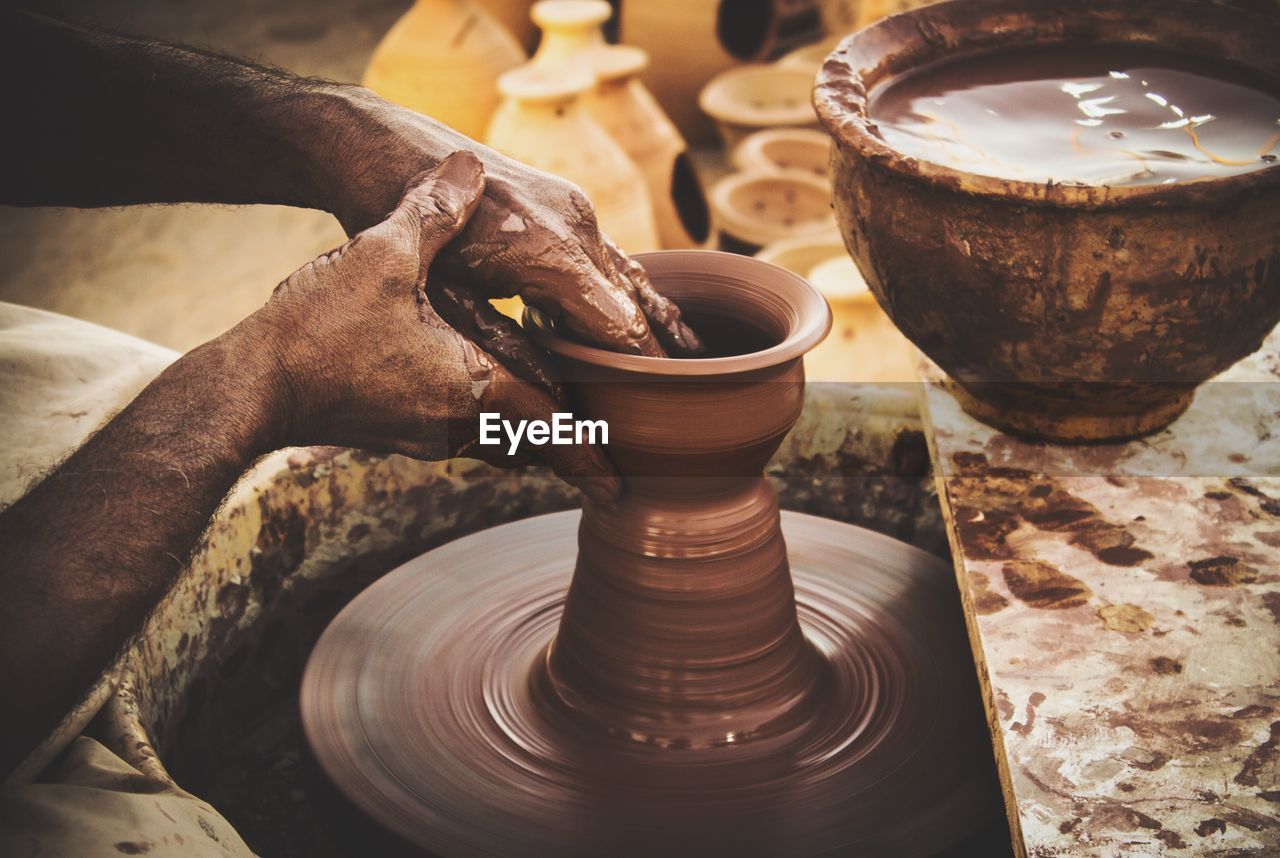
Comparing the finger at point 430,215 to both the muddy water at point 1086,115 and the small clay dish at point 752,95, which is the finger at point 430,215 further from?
the small clay dish at point 752,95

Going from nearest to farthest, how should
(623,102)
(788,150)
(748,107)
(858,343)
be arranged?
1. (858,343)
2. (623,102)
3. (788,150)
4. (748,107)

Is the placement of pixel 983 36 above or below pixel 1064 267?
above

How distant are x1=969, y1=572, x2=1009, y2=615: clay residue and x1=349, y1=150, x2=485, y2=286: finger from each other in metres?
0.83

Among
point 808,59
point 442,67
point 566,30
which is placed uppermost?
point 566,30

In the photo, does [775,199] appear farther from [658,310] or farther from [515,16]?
[658,310]

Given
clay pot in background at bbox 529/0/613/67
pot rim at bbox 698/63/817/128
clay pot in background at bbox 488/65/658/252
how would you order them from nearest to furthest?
clay pot in background at bbox 488/65/658/252, clay pot in background at bbox 529/0/613/67, pot rim at bbox 698/63/817/128

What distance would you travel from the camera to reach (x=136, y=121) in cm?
189

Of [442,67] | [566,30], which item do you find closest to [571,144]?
[566,30]

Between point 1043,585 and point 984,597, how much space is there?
0.29 feet

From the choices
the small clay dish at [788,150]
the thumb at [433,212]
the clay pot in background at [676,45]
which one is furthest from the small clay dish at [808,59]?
the thumb at [433,212]

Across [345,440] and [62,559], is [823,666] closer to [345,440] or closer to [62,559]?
[345,440]

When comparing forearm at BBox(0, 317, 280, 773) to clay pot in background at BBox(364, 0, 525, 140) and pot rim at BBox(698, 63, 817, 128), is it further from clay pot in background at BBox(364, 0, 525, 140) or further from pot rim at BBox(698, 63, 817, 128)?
pot rim at BBox(698, 63, 817, 128)

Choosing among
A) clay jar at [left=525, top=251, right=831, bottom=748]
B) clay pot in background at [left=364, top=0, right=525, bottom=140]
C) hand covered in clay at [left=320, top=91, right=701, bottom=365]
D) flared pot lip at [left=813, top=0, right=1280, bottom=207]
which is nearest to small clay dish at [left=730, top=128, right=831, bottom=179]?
clay pot in background at [left=364, top=0, right=525, bottom=140]

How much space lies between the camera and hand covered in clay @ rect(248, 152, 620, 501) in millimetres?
1470
